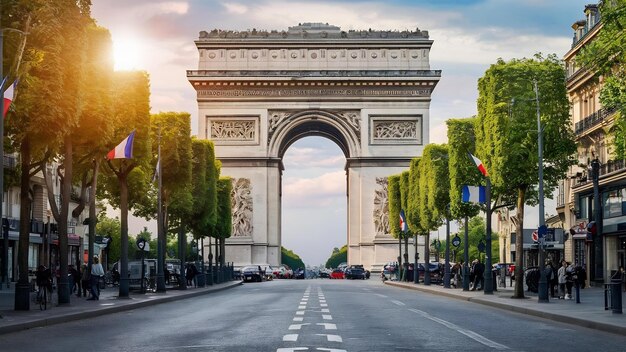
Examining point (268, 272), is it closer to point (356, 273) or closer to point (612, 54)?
point (356, 273)

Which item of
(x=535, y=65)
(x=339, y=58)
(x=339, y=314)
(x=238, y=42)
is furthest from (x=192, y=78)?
(x=339, y=314)

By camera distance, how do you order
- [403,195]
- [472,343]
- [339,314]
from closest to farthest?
[472,343]
[339,314]
[403,195]

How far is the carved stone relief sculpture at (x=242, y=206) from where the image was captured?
10225 cm

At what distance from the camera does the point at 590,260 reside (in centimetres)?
6894

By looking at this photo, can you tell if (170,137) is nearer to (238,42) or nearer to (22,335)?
(22,335)

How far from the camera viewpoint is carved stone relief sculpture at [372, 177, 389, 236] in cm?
10212

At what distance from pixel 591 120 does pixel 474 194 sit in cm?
1898

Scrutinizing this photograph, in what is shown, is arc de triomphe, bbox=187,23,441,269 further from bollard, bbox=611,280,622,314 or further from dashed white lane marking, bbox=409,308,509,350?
dashed white lane marking, bbox=409,308,509,350

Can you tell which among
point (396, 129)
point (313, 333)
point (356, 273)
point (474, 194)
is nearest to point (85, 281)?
point (474, 194)

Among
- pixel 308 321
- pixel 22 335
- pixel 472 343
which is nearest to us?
pixel 472 343

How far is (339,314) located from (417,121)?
243ft

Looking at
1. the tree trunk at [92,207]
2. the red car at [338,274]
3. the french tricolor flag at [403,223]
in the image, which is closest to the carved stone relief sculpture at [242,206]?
the red car at [338,274]

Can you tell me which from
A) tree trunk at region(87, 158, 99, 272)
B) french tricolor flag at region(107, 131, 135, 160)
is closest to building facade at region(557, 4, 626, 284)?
tree trunk at region(87, 158, 99, 272)

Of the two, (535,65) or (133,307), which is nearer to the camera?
(133,307)
